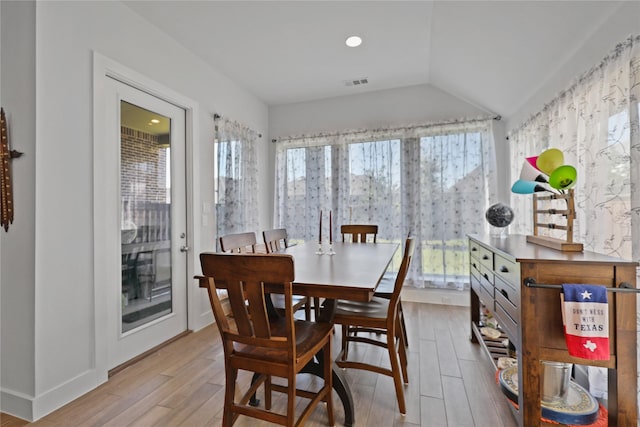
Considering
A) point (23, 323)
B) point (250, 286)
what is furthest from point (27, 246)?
point (250, 286)

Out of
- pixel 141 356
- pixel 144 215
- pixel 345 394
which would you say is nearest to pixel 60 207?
pixel 144 215

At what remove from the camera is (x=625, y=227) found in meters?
1.59

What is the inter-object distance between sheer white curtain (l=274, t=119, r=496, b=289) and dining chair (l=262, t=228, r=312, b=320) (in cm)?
133

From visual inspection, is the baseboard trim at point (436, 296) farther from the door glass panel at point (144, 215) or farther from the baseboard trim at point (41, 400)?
the baseboard trim at point (41, 400)

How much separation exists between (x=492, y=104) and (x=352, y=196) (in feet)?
6.65

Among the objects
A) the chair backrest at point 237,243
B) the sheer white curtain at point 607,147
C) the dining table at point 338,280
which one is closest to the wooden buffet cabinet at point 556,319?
the sheer white curtain at point 607,147

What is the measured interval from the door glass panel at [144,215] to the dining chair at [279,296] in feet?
3.27

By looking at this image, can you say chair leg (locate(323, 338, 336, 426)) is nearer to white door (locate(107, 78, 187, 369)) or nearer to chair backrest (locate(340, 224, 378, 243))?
white door (locate(107, 78, 187, 369))

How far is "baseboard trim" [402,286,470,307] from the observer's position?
376 centimetres

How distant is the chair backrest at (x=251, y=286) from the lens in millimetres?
1216

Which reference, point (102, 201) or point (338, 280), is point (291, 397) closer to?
point (338, 280)

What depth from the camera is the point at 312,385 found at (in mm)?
2039

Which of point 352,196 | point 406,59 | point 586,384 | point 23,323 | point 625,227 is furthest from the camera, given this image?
point 352,196

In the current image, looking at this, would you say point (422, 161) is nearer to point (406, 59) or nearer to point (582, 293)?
point (406, 59)
